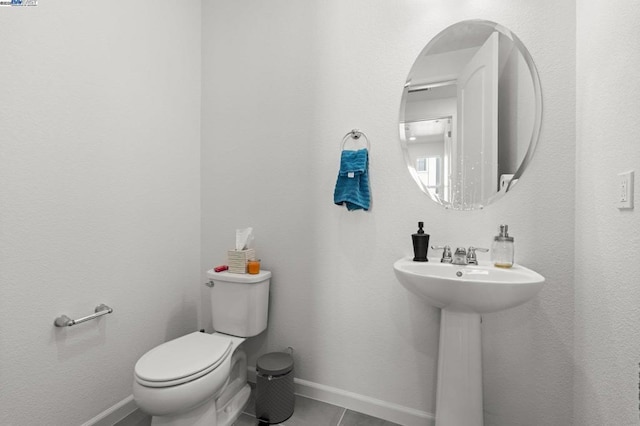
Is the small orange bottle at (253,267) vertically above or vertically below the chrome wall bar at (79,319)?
above

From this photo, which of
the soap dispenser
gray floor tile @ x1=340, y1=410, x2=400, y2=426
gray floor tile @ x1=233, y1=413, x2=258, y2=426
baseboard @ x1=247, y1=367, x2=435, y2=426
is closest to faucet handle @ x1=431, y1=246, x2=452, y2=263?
the soap dispenser

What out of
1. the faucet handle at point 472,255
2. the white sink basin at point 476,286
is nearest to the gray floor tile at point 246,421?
the white sink basin at point 476,286

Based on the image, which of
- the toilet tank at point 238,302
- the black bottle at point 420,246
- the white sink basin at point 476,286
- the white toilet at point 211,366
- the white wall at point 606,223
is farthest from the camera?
the toilet tank at point 238,302

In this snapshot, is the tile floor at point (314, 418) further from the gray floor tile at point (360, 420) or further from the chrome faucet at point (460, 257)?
the chrome faucet at point (460, 257)

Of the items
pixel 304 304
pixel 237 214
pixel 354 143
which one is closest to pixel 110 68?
pixel 237 214

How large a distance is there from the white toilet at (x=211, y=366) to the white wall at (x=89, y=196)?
345 mm

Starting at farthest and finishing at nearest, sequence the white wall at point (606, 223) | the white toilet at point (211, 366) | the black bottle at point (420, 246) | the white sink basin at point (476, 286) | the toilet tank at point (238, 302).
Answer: the toilet tank at point (238, 302), the black bottle at point (420, 246), the white toilet at point (211, 366), the white sink basin at point (476, 286), the white wall at point (606, 223)

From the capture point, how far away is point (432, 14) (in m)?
1.37

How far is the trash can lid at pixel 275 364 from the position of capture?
1422 mm

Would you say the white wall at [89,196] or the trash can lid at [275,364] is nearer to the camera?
the white wall at [89,196]

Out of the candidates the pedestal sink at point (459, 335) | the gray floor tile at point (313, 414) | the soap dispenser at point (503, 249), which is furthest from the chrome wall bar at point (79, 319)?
the soap dispenser at point (503, 249)

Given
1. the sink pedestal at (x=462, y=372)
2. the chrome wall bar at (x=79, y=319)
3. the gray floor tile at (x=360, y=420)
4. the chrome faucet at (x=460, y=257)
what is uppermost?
the chrome faucet at (x=460, y=257)

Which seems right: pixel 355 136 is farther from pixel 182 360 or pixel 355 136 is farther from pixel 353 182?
pixel 182 360

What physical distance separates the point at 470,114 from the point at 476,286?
83 cm
